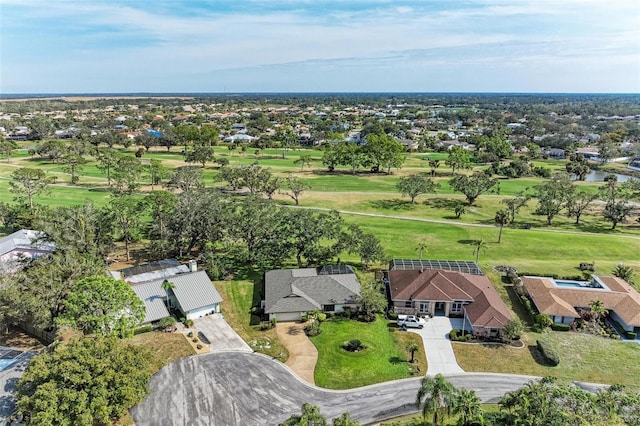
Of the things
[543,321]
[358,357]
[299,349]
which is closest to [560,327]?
[543,321]

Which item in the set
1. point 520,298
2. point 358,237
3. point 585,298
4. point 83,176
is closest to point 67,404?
point 358,237

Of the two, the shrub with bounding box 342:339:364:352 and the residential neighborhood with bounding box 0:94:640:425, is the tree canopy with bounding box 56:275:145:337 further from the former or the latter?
the shrub with bounding box 342:339:364:352

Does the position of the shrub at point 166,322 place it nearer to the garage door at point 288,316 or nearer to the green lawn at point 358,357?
Answer: the garage door at point 288,316

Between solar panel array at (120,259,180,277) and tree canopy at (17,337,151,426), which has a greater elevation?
tree canopy at (17,337,151,426)

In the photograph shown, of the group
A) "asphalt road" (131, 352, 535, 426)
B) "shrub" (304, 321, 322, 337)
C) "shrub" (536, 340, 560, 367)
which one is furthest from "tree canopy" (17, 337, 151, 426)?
"shrub" (536, 340, 560, 367)

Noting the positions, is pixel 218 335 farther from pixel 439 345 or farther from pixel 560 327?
pixel 560 327
